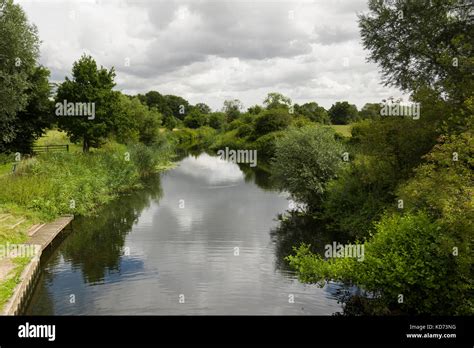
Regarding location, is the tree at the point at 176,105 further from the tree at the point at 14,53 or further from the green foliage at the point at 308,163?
the green foliage at the point at 308,163

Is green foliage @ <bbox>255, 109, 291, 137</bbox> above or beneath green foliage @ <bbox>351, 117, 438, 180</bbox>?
above

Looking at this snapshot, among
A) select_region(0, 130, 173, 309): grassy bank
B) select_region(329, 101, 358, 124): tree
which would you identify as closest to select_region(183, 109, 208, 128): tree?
select_region(329, 101, 358, 124): tree

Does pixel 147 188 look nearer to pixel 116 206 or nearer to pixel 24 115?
pixel 116 206

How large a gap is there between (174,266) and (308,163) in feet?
44.0

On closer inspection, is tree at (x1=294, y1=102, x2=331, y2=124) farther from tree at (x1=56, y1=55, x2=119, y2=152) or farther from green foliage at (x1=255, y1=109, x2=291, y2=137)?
tree at (x1=56, y1=55, x2=119, y2=152)

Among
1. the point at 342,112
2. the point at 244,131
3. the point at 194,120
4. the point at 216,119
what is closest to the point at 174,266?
the point at 244,131

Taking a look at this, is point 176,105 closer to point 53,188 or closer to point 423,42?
point 53,188

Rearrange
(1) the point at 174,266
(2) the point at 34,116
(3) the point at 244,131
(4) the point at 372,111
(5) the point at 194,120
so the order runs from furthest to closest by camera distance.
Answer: (5) the point at 194,120
(3) the point at 244,131
(4) the point at 372,111
(2) the point at 34,116
(1) the point at 174,266

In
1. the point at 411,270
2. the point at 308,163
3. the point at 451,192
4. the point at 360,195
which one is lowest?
the point at 411,270

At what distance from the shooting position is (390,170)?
78.0 ft

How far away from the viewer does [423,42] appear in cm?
2527

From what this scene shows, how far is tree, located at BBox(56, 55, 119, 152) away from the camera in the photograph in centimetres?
4575

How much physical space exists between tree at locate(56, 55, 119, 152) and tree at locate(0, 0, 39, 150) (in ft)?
36.1

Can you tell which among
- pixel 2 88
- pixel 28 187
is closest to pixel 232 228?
pixel 28 187
